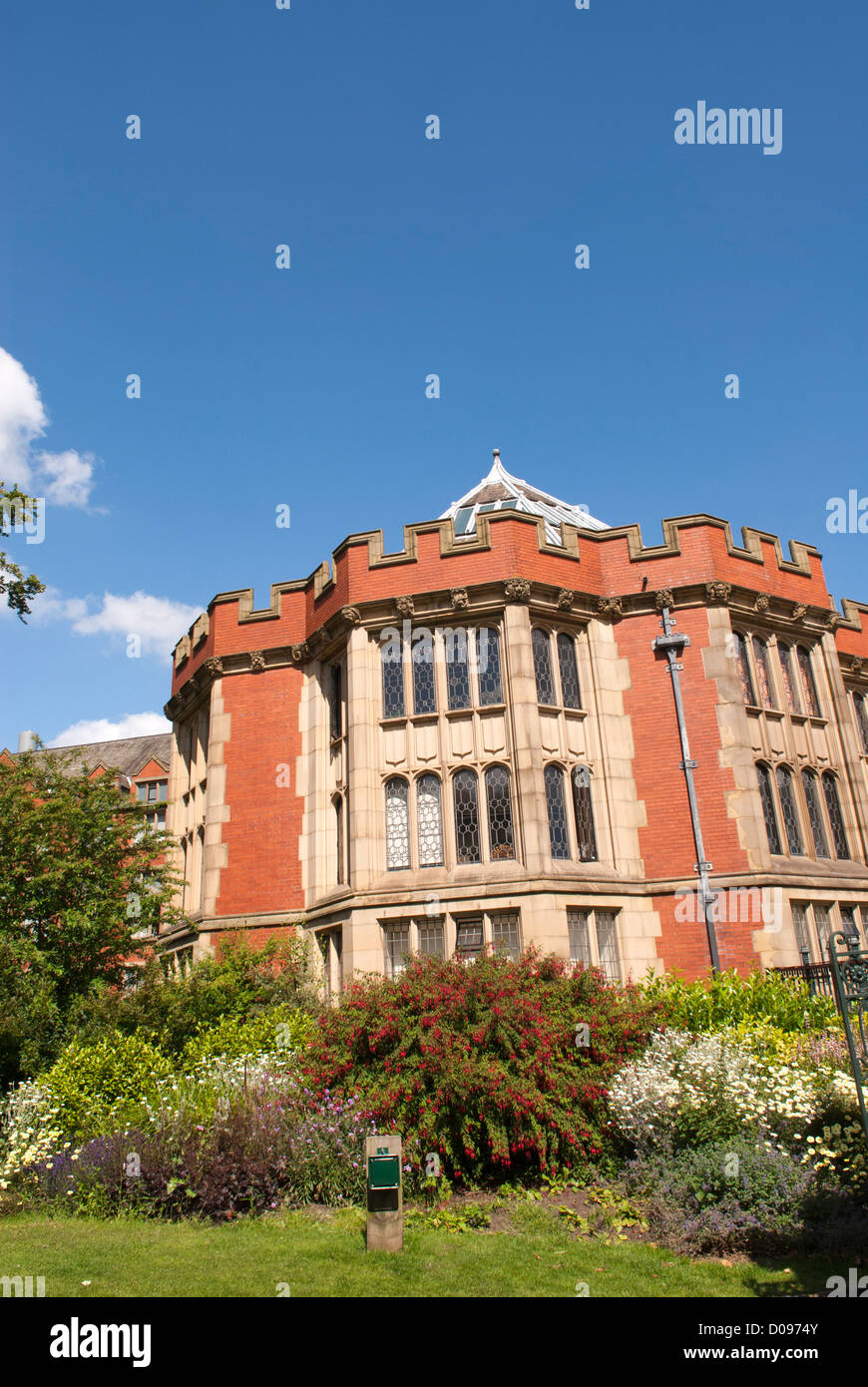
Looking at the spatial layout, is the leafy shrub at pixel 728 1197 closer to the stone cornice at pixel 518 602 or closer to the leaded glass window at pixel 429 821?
the leaded glass window at pixel 429 821

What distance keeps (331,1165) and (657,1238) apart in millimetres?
3530

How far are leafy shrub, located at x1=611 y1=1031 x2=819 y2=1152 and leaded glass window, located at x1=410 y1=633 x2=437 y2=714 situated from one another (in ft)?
25.3

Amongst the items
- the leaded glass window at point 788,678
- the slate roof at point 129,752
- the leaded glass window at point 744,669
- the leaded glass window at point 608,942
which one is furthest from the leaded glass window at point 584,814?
the slate roof at point 129,752

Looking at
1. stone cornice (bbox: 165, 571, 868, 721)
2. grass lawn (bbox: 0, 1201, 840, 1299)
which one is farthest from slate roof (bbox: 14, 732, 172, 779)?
grass lawn (bbox: 0, 1201, 840, 1299)

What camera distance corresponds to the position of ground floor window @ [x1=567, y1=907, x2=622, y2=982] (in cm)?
1536

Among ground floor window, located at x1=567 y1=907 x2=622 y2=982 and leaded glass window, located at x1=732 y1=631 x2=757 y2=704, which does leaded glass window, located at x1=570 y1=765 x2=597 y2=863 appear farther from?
leaded glass window, located at x1=732 y1=631 x2=757 y2=704

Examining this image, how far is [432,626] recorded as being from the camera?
17266 mm

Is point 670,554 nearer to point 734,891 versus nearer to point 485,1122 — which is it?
point 734,891

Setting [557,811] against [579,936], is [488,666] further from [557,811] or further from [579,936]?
[579,936]

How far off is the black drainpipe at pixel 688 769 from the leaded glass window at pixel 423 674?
4.19 m

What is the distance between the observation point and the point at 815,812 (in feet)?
58.9

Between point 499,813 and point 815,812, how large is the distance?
653 centimetres

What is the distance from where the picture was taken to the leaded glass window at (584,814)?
16.3 m
